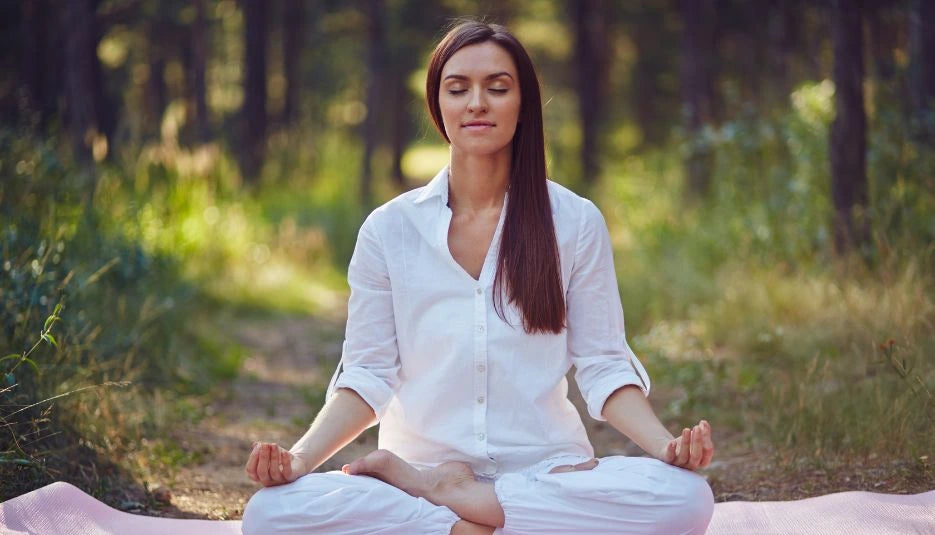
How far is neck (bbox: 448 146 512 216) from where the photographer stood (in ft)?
10.00

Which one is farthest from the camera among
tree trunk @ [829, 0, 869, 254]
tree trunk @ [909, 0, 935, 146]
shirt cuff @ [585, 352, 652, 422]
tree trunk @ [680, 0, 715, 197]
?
tree trunk @ [680, 0, 715, 197]

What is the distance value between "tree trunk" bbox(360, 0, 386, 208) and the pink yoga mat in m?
11.0

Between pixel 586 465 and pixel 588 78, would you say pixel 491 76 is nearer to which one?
pixel 586 465

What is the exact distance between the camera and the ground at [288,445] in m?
3.80

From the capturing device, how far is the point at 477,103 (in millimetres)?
2896

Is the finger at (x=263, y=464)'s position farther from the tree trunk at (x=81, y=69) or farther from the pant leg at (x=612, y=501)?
the tree trunk at (x=81, y=69)

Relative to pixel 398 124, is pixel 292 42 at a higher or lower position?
higher

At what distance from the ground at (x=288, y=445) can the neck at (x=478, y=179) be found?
4.62ft

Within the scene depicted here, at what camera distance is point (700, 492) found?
2.71m

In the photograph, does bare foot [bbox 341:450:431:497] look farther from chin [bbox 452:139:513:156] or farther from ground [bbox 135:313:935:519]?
ground [bbox 135:313:935:519]

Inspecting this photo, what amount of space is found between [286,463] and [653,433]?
871 mm

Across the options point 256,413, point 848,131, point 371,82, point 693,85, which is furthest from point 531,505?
point 371,82

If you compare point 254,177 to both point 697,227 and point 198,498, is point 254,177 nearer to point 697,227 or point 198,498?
point 697,227

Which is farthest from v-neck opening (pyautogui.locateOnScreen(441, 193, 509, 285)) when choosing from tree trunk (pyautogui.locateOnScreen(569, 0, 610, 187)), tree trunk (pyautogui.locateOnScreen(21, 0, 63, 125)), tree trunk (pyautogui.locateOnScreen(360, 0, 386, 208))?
tree trunk (pyautogui.locateOnScreen(569, 0, 610, 187))
